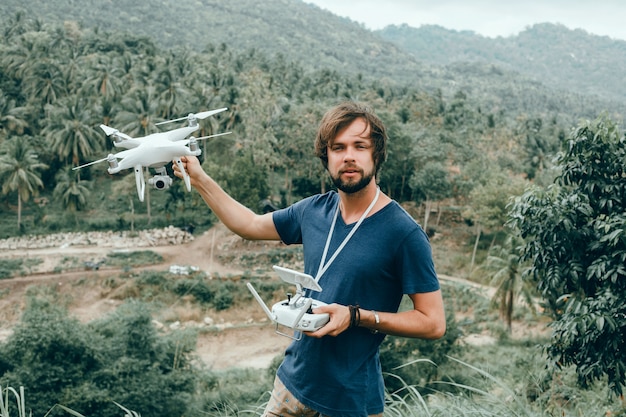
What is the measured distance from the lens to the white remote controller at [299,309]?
1.87 metres

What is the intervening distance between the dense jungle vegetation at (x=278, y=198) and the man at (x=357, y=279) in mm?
592

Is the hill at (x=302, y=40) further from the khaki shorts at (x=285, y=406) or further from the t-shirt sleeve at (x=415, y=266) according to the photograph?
the t-shirt sleeve at (x=415, y=266)

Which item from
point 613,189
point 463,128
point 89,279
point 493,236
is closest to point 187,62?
point 463,128

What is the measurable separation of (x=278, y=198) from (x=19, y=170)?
12459mm

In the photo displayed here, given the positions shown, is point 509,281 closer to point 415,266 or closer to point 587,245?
point 587,245

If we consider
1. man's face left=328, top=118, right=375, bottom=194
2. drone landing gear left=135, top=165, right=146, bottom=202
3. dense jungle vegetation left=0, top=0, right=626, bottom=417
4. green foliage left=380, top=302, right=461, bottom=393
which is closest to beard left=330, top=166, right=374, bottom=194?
man's face left=328, top=118, right=375, bottom=194

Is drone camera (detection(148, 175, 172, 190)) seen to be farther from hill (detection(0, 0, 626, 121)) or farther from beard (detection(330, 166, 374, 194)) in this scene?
hill (detection(0, 0, 626, 121))

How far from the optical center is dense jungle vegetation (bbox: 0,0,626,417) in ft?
19.0

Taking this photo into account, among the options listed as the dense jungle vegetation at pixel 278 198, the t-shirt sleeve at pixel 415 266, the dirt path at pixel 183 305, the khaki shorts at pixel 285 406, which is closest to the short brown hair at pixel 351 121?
the t-shirt sleeve at pixel 415 266

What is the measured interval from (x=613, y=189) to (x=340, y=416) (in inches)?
189

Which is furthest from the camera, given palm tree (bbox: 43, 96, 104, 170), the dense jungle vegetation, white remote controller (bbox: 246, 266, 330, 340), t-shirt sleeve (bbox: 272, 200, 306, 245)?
palm tree (bbox: 43, 96, 104, 170)

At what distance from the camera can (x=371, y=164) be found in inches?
84.4

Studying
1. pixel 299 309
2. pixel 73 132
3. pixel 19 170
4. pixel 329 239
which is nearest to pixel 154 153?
pixel 329 239

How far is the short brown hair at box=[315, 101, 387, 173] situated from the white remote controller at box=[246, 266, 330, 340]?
21.4 inches
